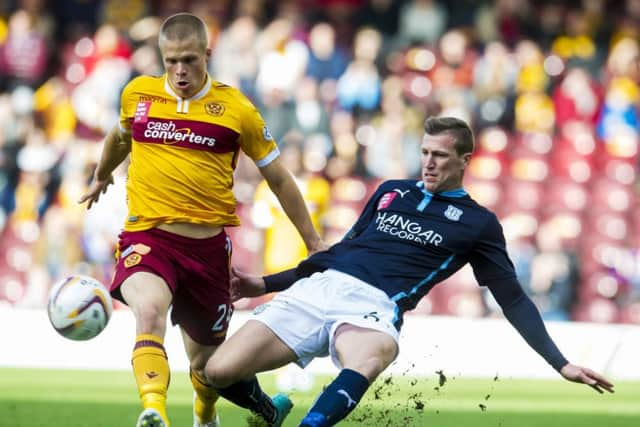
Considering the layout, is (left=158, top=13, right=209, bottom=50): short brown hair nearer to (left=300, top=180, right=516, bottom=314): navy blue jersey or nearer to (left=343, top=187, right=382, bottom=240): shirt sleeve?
(left=343, top=187, right=382, bottom=240): shirt sleeve

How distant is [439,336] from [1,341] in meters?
3.97

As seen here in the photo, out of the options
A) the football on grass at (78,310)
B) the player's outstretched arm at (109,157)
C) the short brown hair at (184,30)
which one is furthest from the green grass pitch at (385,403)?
the short brown hair at (184,30)

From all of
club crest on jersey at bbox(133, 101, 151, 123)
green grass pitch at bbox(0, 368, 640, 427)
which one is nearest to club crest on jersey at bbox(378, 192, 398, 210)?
green grass pitch at bbox(0, 368, 640, 427)

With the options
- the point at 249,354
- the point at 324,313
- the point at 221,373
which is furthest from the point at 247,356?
the point at 324,313

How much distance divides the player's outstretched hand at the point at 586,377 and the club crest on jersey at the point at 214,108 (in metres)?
2.18

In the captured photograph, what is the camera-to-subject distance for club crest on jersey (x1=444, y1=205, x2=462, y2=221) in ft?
22.6

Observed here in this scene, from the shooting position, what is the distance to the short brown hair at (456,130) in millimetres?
6978

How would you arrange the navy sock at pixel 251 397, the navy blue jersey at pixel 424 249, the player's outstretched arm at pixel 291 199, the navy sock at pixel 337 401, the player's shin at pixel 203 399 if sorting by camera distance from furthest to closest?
1. the player's shin at pixel 203 399
2. the player's outstretched arm at pixel 291 199
3. the navy sock at pixel 251 397
4. the navy blue jersey at pixel 424 249
5. the navy sock at pixel 337 401

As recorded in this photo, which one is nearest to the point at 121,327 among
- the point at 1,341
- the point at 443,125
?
the point at 1,341

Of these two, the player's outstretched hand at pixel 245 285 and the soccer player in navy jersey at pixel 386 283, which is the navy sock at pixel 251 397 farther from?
the player's outstretched hand at pixel 245 285

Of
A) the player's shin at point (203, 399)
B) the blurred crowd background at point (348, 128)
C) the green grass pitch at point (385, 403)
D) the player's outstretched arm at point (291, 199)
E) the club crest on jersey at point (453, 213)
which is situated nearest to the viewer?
the club crest on jersey at point (453, 213)

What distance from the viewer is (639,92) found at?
51.6 ft

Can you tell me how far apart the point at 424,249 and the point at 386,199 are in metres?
0.44

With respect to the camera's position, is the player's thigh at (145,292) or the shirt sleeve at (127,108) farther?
the shirt sleeve at (127,108)
